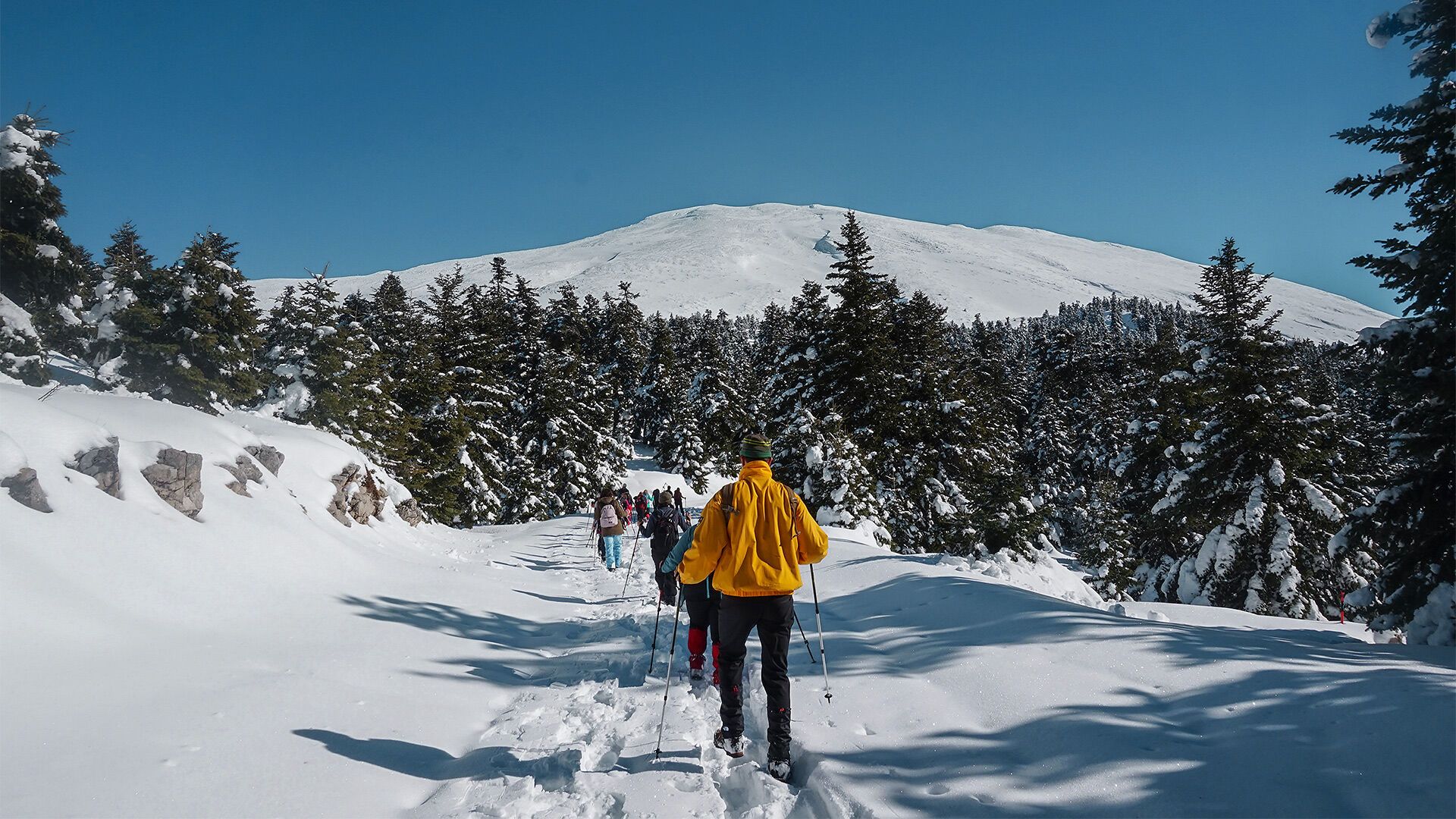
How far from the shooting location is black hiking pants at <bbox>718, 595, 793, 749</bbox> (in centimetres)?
446

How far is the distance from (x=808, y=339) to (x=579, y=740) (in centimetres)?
2064

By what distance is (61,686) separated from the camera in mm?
4980

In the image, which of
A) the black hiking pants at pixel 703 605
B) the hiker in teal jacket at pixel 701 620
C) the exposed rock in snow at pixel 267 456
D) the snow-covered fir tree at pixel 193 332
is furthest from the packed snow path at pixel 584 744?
the snow-covered fir tree at pixel 193 332

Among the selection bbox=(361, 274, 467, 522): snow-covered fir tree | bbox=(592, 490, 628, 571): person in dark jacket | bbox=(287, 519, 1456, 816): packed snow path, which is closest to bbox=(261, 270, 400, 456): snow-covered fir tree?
bbox=(361, 274, 467, 522): snow-covered fir tree

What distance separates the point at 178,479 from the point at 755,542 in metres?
9.02

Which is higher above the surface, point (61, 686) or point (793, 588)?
point (793, 588)

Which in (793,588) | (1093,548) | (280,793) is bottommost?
(1093,548)

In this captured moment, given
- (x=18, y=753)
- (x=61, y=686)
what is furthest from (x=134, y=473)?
(x=18, y=753)

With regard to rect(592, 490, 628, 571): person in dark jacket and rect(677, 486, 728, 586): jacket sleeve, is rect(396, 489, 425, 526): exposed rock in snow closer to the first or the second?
rect(592, 490, 628, 571): person in dark jacket

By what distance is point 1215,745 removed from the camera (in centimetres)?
400

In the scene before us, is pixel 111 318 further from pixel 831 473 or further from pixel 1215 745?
pixel 1215 745

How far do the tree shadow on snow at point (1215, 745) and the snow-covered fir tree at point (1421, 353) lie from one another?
146cm

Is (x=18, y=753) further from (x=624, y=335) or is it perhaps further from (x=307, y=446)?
(x=624, y=335)

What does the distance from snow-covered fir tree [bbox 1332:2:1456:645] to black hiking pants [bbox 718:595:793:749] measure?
264 inches
